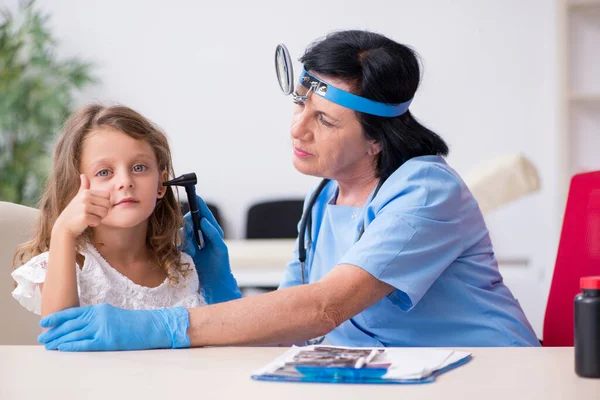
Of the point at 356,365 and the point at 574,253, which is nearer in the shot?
the point at 356,365

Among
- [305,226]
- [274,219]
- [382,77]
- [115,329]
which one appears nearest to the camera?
[115,329]

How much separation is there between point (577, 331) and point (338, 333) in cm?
79

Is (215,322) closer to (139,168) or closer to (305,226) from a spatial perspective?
(139,168)

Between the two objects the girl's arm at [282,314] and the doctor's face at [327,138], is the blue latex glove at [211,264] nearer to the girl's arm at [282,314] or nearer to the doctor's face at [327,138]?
the doctor's face at [327,138]

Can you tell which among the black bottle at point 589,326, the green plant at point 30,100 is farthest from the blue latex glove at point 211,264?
the green plant at point 30,100

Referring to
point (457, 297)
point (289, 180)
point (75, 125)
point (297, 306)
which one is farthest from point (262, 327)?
point (289, 180)

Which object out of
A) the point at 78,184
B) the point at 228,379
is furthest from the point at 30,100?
the point at 228,379

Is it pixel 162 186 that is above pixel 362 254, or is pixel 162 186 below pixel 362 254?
above

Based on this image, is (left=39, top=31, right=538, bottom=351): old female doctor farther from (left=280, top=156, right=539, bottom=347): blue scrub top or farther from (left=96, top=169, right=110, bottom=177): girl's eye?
(left=96, top=169, right=110, bottom=177): girl's eye

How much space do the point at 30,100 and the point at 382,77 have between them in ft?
12.8

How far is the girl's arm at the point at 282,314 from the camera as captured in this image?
4.38 ft

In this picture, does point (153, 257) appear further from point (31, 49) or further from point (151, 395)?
point (31, 49)

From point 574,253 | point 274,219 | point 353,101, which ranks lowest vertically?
point 274,219

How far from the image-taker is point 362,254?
1.48 metres
